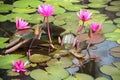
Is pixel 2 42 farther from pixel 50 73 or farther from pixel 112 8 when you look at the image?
pixel 112 8

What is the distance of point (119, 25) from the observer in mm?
1774

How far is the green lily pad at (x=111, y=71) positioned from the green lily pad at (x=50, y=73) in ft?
0.59

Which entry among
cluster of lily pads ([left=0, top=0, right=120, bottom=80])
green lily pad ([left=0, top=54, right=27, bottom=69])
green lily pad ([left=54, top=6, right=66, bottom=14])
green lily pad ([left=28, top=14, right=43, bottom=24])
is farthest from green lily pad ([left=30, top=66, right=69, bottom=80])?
green lily pad ([left=54, top=6, right=66, bottom=14])

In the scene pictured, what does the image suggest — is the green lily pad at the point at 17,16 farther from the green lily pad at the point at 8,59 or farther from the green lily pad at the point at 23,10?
the green lily pad at the point at 8,59

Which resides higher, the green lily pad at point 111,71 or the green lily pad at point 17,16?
the green lily pad at point 17,16

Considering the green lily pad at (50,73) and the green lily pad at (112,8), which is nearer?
the green lily pad at (50,73)

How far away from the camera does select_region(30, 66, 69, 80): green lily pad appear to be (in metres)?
1.25

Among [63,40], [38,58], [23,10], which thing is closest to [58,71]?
[38,58]

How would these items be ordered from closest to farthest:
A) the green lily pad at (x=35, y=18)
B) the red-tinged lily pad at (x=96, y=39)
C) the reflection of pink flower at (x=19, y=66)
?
1. the reflection of pink flower at (x=19, y=66)
2. the red-tinged lily pad at (x=96, y=39)
3. the green lily pad at (x=35, y=18)

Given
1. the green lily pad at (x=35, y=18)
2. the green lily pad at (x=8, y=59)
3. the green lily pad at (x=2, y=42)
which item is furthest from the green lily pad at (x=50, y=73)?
the green lily pad at (x=35, y=18)

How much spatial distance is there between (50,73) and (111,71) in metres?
0.28

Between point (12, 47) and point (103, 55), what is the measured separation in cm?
47

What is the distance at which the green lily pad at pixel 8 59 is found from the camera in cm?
136

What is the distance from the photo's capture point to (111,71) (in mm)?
1308
